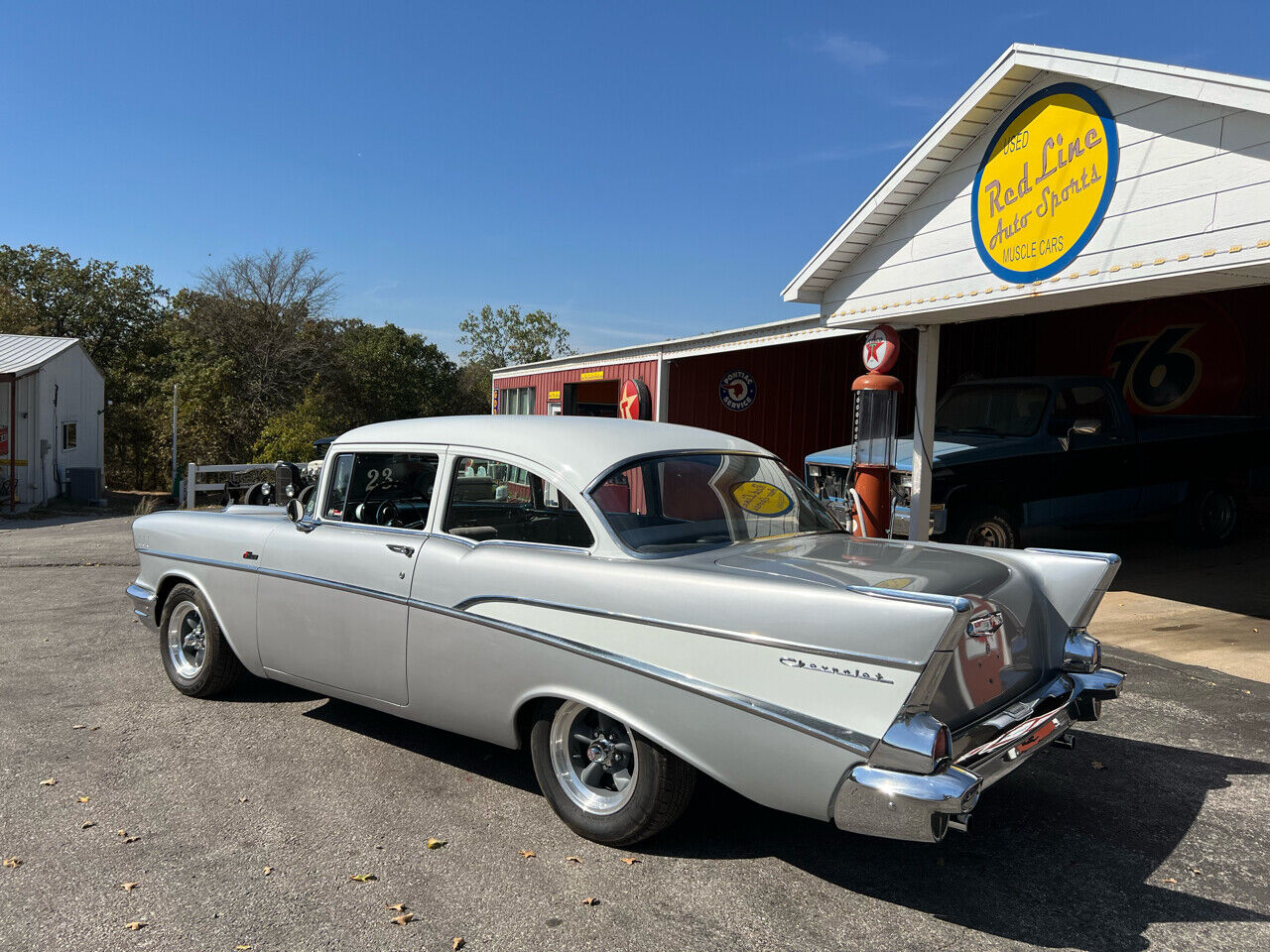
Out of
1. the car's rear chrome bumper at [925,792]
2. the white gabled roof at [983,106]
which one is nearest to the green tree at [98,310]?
the white gabled roof at [983,106]

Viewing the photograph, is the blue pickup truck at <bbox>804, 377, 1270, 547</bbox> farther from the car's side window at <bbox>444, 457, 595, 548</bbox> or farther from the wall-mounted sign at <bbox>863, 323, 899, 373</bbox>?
the car's side window at <bbox>444, 457, 595, 548</bbox>

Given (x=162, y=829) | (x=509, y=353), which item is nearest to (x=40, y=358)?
(x=162, y=829)

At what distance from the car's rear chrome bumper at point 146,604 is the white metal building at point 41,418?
16106 millimetres

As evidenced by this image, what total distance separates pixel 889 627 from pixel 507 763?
228 cm

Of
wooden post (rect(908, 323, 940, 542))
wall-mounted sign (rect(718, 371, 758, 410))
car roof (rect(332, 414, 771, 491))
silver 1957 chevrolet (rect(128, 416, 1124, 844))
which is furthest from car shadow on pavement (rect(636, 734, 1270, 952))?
wall-mounted sign (rect(718, 371, 758, 410))

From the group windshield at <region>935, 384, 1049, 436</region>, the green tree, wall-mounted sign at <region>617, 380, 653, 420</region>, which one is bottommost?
windshield at <region>935, 384, 1049, 436</region>

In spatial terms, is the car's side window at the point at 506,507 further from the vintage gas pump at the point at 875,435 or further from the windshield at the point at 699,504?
the vintage gas pump at the point at 875,435

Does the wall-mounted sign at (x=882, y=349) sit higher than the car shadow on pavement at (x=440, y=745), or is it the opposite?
the wall-mounted sign at (x=882, y=349)

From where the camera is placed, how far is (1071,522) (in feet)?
32.2

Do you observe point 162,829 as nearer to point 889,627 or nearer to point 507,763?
point 507,763

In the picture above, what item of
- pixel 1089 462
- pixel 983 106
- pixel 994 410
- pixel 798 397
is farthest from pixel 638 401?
pixel 983 106

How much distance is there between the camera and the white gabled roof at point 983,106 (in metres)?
5.88

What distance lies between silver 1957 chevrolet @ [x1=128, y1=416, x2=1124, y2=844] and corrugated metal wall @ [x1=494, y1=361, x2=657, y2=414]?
33.2 ft

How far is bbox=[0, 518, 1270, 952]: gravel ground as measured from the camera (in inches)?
113
